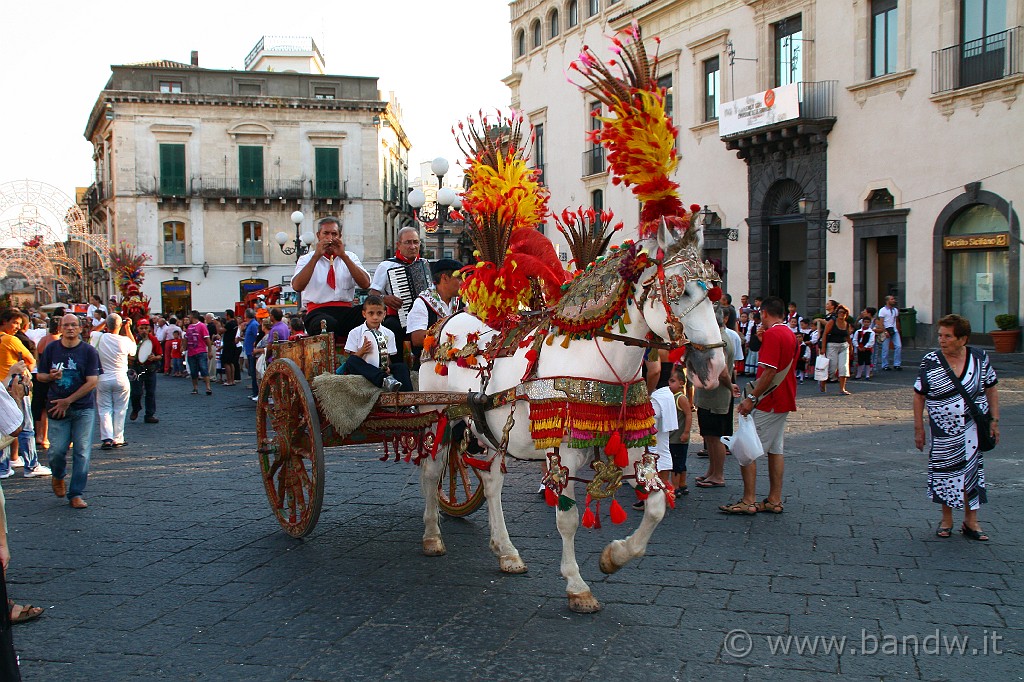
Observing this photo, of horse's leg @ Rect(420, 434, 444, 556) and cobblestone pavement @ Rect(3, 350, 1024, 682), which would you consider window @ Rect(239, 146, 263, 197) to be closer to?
cobblestone pavement @ Rect(3, 350, 1024, 682)

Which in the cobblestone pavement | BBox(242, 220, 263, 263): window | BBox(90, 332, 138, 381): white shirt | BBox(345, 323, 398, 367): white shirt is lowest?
the cobblestone pavement

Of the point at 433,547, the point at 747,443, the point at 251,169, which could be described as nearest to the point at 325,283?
the point at 433,547

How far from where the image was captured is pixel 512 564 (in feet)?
17.8

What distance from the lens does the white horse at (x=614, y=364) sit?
170 inches

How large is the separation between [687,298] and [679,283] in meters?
0.10

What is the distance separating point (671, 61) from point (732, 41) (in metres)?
2.68

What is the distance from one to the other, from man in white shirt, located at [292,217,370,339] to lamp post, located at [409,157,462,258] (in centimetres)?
390

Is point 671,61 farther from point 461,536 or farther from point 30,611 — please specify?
point 30,611

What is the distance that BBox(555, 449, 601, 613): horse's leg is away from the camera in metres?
4.71

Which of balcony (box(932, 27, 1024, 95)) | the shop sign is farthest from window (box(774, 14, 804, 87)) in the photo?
the shop sign

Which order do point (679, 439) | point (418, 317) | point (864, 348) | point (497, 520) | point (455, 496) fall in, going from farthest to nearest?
point (864, 348) → point (679, 439) → point (455, 496) → point (418, 317) → point (497, 520)

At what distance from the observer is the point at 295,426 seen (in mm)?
6242

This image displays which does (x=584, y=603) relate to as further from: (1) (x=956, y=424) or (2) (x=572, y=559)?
(1) (x=956, y=424)

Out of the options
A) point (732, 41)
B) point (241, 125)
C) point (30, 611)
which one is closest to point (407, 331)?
point (30, 611)
